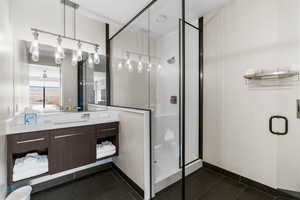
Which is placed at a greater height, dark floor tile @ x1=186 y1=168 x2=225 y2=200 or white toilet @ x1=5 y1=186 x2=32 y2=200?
white toilet @ x1=5 y1=186 x2=32 y2=200

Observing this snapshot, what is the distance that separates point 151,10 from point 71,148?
84.4 inches

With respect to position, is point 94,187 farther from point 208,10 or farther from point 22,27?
point 208,10

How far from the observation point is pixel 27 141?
56.7 inches

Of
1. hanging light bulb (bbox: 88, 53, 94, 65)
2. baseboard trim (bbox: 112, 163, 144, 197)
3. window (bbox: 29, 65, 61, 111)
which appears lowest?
baseboard trim (bbox: 112, 163, 144, 197)

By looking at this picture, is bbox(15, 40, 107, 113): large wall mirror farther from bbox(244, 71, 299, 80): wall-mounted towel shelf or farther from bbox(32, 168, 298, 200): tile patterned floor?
bbox(244, 71, 299, 80): wall-mounted towel shelf

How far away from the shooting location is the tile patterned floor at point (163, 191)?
164cm

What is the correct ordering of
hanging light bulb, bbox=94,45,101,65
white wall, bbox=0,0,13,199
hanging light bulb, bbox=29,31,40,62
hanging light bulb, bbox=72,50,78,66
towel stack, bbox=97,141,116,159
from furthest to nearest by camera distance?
hanging light bulb, bbox=94,45,101,65, hanging light bulb, bbox=72,50,78,66, towel stack, bbox=97,141,116,159, hanging light bulb, bbox=29,31,40,62, white wall, bbox=0,0,13,199

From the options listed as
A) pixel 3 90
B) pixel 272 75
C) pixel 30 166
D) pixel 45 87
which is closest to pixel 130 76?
pixel 45 87

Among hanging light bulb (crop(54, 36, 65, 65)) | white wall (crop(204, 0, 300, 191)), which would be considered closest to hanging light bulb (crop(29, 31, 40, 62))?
hanging light bulb (crop(54, 36, 65, 65))

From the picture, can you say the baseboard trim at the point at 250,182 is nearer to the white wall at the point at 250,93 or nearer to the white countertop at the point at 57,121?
the white wall at the point at 250,93

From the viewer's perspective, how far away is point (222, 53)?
6.89 ft

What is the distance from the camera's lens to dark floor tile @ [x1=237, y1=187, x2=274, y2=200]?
1.60 meters

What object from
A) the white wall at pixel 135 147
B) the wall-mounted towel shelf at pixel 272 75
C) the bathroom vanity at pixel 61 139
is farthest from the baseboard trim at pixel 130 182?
the wall-mounted towel shelf at pixel 272 75

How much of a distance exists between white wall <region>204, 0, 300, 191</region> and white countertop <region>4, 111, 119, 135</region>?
5.52ft
